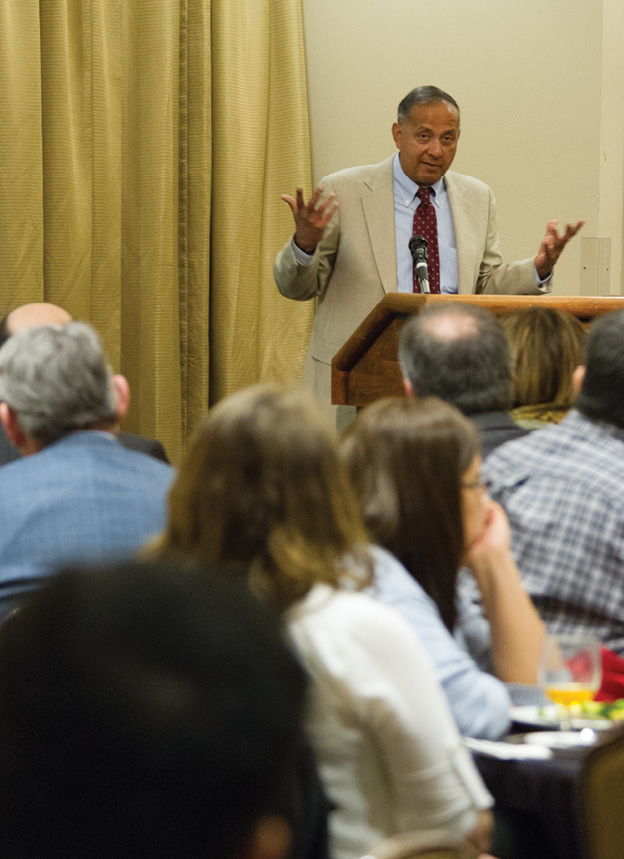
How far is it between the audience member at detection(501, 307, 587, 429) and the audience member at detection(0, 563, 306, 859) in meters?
1.99

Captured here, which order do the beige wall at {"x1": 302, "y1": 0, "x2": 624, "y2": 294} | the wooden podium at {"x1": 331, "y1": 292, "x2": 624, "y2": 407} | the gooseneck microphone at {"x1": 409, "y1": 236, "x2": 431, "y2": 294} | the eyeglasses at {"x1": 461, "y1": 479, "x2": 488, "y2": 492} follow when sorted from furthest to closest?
1. the beige wall at {"x1": 302, "y1": 0, "x2": 624, "y2": 294}
2. the gooseneck microphone at {"x1": 409, "y1": 236, "x2": 431, "y2": 294}
3. the wooden podium at {"x1": 331, "y1": 292, "x2": 624, "y2": 407}
4. the eyeglasses at {"x1": 461, "y1": 479, "x2": 488, "y2": 492}

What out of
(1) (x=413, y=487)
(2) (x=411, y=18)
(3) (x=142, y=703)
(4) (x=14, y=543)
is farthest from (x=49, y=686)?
(2) (x=411, y=18)

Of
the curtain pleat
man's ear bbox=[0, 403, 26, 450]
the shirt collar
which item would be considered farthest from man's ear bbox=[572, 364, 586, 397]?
the curtain pleat

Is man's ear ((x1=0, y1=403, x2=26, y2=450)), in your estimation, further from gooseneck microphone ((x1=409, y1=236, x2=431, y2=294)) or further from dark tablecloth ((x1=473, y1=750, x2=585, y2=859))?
gooseneck microphone ((x1=409, y1=236, x2=431, y2=294))

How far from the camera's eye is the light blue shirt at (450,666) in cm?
155

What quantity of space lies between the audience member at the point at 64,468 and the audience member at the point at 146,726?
1190 mm

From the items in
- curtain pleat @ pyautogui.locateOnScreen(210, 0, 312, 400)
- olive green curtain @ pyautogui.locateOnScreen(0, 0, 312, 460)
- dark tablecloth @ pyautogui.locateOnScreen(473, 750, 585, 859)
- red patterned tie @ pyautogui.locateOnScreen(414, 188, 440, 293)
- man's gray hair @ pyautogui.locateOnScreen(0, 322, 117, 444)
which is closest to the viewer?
dark tablecloth @ pyautogui.locateOnScreen(473, 750, 585, 859)

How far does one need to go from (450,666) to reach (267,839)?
3.45 feet

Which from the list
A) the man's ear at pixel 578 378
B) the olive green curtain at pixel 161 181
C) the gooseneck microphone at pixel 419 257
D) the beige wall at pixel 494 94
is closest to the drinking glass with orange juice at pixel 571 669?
the man's ear at pixel 578 378

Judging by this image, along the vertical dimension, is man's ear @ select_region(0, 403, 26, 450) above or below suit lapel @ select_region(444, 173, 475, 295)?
below

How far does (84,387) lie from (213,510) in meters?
0.87

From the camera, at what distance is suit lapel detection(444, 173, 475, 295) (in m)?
4.23

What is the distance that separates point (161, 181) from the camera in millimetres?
4918

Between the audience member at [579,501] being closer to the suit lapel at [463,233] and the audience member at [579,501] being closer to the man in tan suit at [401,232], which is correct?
the man in tan suit at [401,232]
